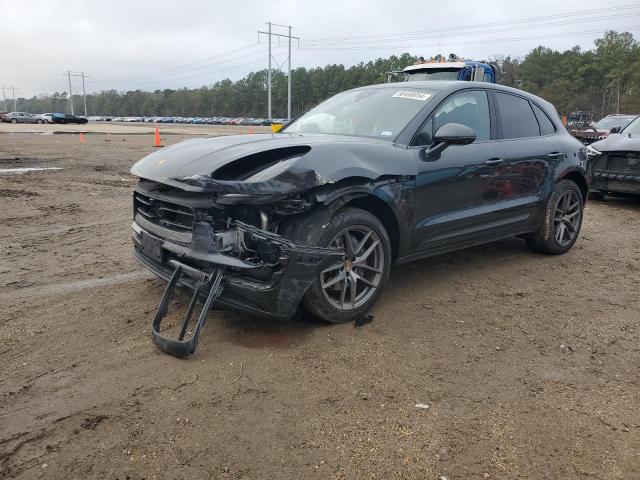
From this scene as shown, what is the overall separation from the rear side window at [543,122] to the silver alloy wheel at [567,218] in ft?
2.22

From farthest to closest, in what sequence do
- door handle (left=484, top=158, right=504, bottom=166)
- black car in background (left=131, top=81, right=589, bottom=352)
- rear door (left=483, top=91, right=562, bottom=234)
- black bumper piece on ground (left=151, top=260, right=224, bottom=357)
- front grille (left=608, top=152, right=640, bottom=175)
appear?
1. front grille (left=608, top=152, right=640, bottom=175)
2. rear door (left=483, top=91, right=562, bottom=234)
3. door handle (left=484, top=158, right=504, bottom=166)
4. black car in background (left=131, top=81, right=589, bottom=352)
5. black bumper piece on ground (left=151, top=260, right=224, bottom=357)

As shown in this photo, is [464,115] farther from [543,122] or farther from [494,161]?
[543,122]

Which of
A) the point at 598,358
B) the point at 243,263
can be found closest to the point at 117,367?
the point at 243,263

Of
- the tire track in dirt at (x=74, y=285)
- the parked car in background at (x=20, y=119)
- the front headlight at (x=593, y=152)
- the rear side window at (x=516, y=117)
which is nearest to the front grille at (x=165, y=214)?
the tire track in dirt at (x=74, y=285)

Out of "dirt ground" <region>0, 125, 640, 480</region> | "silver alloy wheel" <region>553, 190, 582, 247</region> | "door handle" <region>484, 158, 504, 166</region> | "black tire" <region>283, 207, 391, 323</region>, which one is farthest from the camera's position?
"silver alloy wheel" <region>553, 190, 582, 247</region>

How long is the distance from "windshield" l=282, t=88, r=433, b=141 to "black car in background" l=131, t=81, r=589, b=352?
15mm

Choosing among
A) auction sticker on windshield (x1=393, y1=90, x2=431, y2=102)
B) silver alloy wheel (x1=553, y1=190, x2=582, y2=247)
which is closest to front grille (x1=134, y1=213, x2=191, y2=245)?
auction sticker on windshield (x1=393, y1=90, x2=431, y2=102)

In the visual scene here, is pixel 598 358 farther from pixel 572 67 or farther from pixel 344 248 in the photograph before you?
pixel 572 67

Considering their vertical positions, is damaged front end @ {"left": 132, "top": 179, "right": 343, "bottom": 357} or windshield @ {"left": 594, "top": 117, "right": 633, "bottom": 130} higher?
windshield @ {"left": 594, "top": 117, "right": 633, "bottom": 130}

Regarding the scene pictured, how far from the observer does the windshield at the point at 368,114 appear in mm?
4254

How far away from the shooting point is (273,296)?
3186 mm

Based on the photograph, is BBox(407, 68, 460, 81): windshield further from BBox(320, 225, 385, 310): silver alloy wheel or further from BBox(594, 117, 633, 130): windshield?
BBox(320, 225, 385, 310): silver alloy wheel

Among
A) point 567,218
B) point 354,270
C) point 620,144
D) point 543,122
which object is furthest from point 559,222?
point 620,144

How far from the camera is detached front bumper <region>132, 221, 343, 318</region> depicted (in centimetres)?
315
